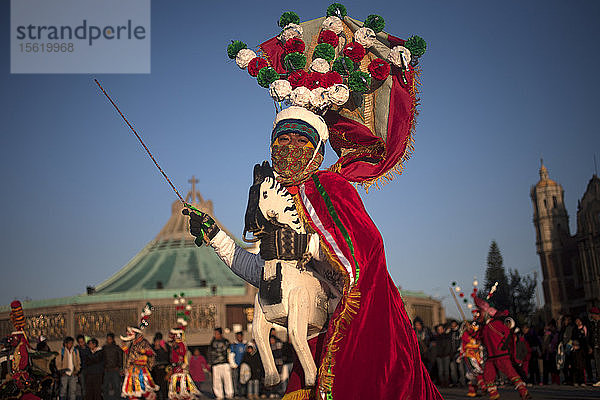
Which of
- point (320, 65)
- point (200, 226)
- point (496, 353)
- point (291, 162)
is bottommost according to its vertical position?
point (496, 353)

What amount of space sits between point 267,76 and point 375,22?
1209 millimetres

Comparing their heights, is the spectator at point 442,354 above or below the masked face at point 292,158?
below

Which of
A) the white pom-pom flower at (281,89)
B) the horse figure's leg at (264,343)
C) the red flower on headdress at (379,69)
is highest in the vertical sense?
the red flower on headdress at (379,69)

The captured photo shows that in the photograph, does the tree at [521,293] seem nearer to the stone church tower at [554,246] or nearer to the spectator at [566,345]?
the stone church tower at [554,246]

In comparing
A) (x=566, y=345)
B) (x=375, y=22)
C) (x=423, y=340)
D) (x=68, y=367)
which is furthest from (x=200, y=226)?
(x=423, y=340)

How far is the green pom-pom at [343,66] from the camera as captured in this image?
5.18 meters

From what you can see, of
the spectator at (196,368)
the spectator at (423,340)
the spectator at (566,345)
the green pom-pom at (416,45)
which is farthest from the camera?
the spectator at (196,368)

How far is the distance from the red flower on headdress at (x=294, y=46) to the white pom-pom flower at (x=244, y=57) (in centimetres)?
35

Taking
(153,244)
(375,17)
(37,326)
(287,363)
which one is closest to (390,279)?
(375,17)

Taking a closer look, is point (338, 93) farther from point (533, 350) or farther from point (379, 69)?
point (533, 350)

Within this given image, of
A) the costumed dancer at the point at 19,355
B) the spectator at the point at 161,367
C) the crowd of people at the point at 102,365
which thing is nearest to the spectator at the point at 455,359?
the crowd of people at the point at 102,365

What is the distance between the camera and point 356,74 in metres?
5.16

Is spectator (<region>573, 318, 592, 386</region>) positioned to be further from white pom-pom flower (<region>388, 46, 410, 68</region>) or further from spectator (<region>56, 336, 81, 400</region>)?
spectator (<region>56, 336, 81, 400</region>)

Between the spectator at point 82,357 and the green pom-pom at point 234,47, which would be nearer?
the green pom-pom at point 234,47
